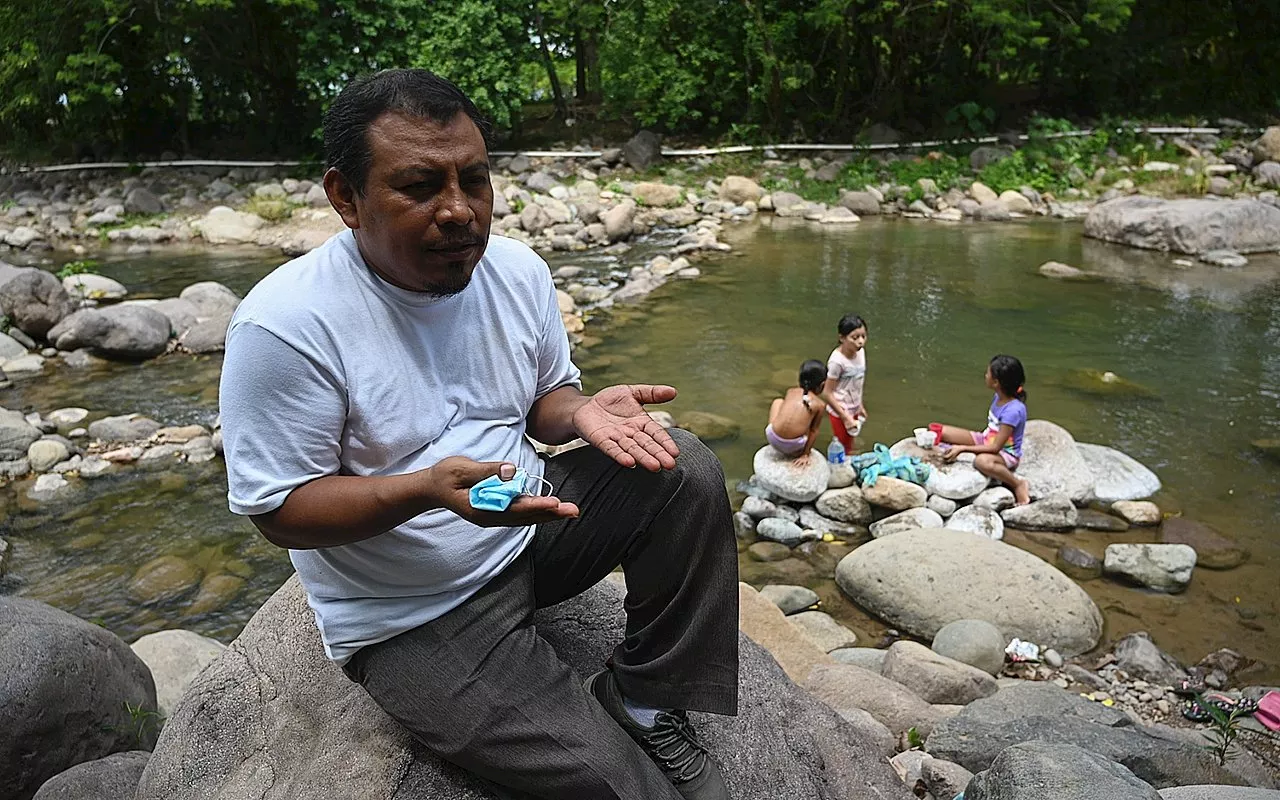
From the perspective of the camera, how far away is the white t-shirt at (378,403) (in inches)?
80.7

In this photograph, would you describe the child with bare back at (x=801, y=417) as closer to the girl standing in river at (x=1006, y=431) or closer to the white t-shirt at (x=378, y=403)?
the girl standing in river at (x=1006, y=431)

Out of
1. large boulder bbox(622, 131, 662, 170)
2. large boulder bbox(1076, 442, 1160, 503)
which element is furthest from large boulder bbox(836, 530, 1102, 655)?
large boulder bbox(622, 131, 662, 170)

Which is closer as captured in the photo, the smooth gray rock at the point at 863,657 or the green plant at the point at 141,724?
the green plant at the point at 141,724

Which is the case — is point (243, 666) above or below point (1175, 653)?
above

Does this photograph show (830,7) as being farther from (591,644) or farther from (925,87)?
(591,644)

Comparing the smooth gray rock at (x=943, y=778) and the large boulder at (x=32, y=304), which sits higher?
the smooth gray rock at (x=943, y=778)

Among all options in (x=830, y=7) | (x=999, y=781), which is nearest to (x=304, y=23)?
(x=830, y=7)

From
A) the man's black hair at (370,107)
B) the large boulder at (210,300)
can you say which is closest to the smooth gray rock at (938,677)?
the man's black hair at (370,107)

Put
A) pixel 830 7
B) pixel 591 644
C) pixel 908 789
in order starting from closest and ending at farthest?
pixel 591 644, pixel 908 789, pixel 830 7

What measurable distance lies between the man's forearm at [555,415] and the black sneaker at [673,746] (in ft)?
2.00

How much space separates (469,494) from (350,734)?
36.3 inches

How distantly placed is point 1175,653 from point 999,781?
128 inches

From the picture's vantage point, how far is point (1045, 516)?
661cm

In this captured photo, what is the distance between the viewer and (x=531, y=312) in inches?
98.6
